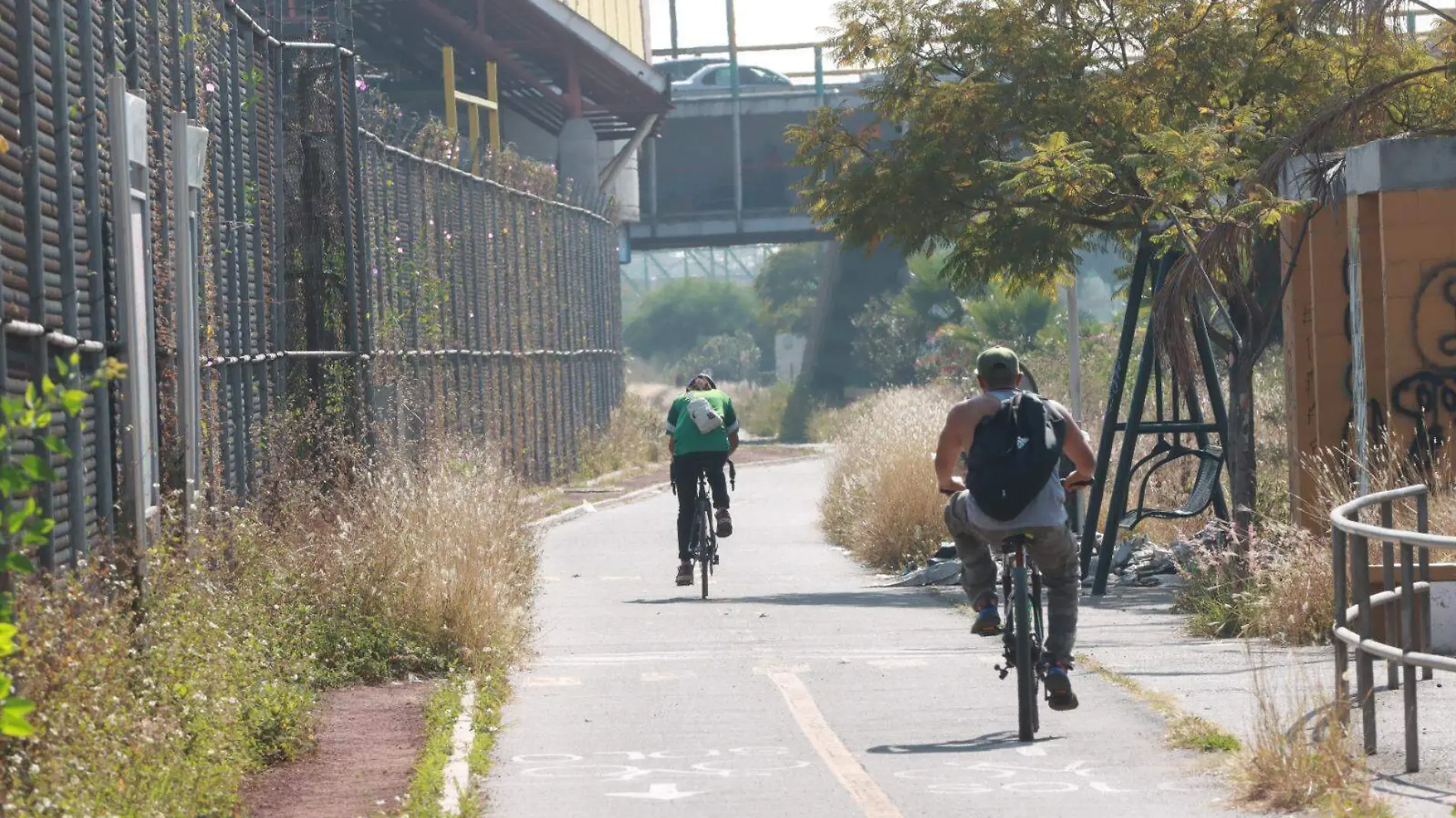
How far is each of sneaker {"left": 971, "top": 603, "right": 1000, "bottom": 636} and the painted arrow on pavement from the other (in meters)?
1.82

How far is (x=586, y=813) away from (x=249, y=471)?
27.6 ft

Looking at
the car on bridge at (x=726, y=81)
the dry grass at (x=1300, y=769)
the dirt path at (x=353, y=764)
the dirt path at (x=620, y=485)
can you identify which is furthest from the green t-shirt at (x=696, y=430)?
the car on bridge at (x=726, y=81)

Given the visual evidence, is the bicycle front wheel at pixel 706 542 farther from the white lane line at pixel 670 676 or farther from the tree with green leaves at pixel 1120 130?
the white lane line at pixel 670 676

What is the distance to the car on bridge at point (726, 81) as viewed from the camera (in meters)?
62.7

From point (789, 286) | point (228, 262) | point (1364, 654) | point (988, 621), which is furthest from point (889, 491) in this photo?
point (789, 286)

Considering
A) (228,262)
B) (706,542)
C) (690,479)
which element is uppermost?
(228,262)

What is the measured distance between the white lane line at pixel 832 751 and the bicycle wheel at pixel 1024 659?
0.80 metres

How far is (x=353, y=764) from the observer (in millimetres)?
10133

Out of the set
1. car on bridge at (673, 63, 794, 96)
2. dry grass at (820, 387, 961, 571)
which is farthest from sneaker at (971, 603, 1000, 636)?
car on bridge at (673, 63, 794, 96)

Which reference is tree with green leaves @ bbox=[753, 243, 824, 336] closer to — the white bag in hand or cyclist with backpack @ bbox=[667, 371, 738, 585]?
cyclist with backpack @ bbox=[667, 371, 738, 585]

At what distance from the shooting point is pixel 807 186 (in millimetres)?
20672

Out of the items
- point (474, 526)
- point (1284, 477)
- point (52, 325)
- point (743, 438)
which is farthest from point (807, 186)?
point (743, 438)

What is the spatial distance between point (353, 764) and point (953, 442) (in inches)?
121

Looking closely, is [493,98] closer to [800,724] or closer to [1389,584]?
[800,724]
